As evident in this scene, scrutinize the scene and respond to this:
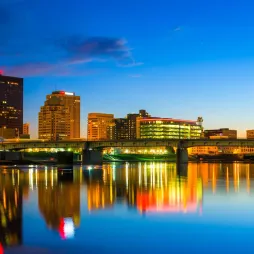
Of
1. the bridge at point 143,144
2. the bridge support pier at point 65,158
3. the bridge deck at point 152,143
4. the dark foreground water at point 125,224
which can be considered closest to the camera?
the dark foreground water at point 125,224

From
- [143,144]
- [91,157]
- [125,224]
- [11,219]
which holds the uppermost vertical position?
[143,144]

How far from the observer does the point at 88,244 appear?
2434 cm

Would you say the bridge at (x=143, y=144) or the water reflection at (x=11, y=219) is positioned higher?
the bridge at (x=143, y=144)

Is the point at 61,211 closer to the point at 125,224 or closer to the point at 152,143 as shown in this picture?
the point at 125,224

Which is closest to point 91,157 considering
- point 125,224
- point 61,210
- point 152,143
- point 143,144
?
point 143,144

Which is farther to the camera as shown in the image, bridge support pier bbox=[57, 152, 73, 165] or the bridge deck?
the bridge deck

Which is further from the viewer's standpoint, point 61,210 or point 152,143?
point 152,143

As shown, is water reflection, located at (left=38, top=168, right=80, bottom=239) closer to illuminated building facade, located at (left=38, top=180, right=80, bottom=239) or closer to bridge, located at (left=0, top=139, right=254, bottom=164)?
illuminated building facade, located at (left=38, top=180, right=80, bottom=239)

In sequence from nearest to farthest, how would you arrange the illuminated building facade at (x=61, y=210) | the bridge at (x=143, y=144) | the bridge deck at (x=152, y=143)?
the illuminated building facade at (x=61, y=210) < the bridge deck at (x=152, y=143) < the bridge at (x=143, y=144)

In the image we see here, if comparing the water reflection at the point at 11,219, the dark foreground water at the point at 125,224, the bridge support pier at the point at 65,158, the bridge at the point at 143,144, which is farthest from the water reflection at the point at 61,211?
the bridge at the point at 143,144

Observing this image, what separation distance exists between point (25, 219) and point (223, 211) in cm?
1560

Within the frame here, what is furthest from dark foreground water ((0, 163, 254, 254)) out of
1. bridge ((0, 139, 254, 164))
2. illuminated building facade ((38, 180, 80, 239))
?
bridge ((0, 139, 254, 164))

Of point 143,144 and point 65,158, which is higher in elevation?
point 143,144

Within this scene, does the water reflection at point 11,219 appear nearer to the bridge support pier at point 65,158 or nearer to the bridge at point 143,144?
the bridge support pier at point 65,158
